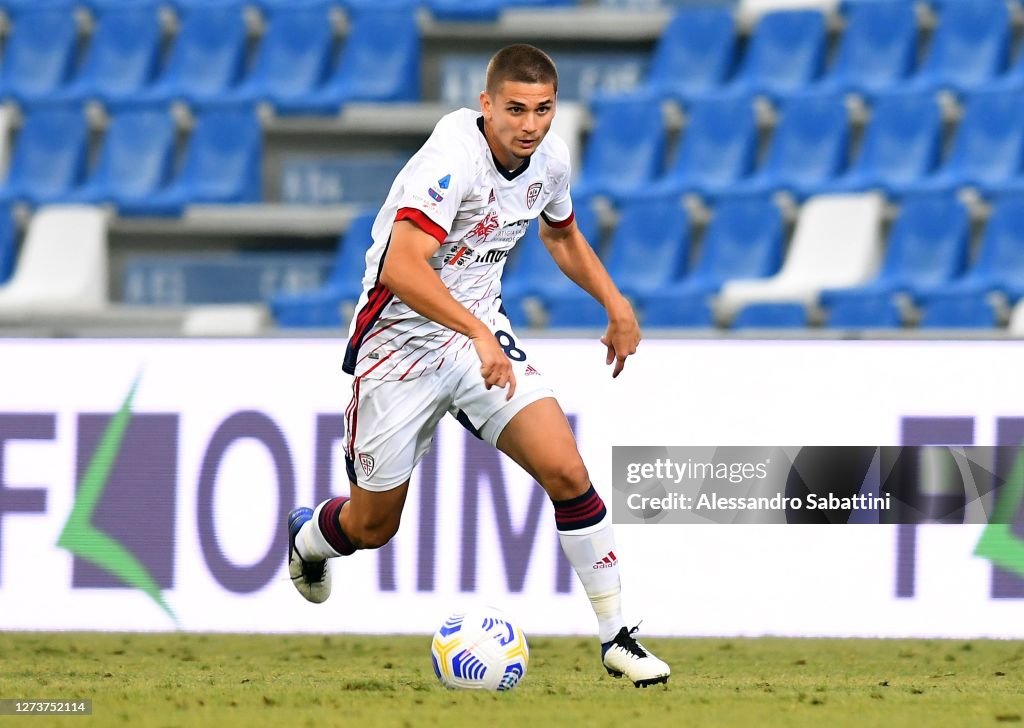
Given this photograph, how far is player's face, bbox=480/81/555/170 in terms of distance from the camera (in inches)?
208

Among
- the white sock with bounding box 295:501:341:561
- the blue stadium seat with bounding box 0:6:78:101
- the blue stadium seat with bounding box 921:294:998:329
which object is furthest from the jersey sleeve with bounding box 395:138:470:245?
the blue stadium seat with bounding box 0:6:78:101

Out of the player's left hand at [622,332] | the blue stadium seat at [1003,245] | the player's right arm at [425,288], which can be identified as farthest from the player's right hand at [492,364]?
the blue stadium seat at [1003,245]

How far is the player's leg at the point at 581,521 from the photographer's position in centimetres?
554

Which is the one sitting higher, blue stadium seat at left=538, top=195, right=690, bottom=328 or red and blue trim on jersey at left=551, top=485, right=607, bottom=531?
blue stadium seat at left=538, top=195, right=690, bottom=328

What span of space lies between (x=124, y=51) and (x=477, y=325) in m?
9.37

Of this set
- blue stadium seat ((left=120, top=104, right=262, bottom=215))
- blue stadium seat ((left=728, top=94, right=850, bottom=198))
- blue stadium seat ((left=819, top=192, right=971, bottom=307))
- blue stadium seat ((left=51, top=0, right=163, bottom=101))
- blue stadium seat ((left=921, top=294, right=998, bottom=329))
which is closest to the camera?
blue stadium seat ((left=921, top=294, right=998, bottom=329))

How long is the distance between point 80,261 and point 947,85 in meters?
5.89

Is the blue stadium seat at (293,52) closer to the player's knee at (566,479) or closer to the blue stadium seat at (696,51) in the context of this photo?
the blue stadium seat at (696,51)

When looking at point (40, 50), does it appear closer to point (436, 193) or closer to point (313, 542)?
point (313, 542)

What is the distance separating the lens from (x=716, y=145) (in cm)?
1196

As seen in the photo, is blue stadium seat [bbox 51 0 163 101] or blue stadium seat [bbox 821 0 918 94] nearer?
blue stadium seat [bbox 821 0 918 94]

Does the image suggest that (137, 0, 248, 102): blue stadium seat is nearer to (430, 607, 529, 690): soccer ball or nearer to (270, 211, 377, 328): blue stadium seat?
(270, 211, 377, 328): blue stadium seat

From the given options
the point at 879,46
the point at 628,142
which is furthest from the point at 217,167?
the point at 879,46

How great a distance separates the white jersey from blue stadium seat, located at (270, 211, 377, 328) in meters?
5.22
